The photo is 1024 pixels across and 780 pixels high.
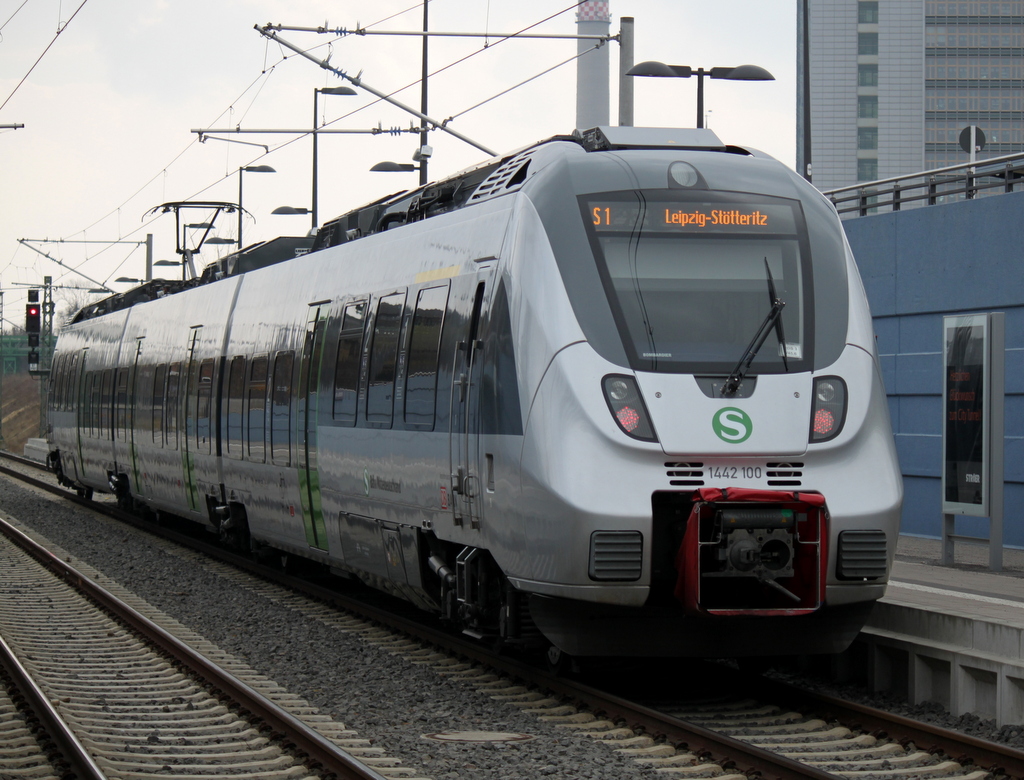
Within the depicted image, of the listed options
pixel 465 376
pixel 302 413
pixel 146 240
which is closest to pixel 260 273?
pixel 302 413

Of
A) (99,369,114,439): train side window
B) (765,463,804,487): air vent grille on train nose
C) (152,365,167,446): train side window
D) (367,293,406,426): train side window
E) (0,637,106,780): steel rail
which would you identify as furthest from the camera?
(99,369,114,439): train side window

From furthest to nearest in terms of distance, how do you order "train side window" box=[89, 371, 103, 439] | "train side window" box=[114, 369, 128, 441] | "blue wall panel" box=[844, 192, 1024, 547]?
"train side window" box=[89, 371, 103, 439], "train side window" box=[114, 369, 128, 441], "blue wall panel" box=[844, 192, 1024, 547]

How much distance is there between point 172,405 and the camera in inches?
776

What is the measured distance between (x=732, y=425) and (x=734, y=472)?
0.26 meters

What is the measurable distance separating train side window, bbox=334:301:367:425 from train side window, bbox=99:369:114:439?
13057 millimetres

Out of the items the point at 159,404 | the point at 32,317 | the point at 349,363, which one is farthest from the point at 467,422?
the point at 32,317

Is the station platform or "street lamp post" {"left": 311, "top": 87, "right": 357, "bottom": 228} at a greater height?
"street lamp post" {"left": 311, "top": 87, "right": 357, "bottom": 228}

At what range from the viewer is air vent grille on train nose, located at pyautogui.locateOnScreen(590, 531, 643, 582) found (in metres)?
7.95

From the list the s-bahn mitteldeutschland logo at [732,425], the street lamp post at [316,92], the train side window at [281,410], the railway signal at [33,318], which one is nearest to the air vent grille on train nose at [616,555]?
the s-bahn mitteldeutschland logo at [732,425]

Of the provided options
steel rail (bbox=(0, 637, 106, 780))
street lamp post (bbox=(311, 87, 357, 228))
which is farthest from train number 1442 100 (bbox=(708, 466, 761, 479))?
street lamp post (bbox=(311, 87, 357, 228))

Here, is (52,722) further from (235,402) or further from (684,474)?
(235,402)

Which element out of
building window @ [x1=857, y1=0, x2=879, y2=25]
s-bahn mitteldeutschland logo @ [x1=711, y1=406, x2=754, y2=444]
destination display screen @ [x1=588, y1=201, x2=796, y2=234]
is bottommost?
s-bahn mitteldeutschland logo @ [x1=711, y1=406, x2=754, y2=444]

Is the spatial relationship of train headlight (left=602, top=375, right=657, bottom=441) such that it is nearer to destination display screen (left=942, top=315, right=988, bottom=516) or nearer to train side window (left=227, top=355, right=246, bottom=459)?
destination display screen (left=942, top=315, right=988, bottom=516)

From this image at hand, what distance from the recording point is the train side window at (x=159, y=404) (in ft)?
66.8
